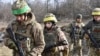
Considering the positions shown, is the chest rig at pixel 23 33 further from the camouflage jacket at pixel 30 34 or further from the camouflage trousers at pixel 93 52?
the camouflage trousers at pixel 93 52

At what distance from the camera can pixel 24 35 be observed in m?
8.53

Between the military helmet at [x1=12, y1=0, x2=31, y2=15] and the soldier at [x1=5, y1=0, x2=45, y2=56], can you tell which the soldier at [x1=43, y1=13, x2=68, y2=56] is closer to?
the soldier at [x1=5, y1=0, x2=45, y2=56]

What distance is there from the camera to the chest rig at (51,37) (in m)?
11.5

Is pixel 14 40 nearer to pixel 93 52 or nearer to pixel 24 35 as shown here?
pixel 24 35

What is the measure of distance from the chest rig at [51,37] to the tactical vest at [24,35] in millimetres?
2901

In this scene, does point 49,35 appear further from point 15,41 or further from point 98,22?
point 15,41

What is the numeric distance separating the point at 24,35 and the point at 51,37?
3101 millimetres

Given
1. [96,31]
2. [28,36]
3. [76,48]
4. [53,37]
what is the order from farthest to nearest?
[76,48] < [96,31] < [53,37] < [28,36]

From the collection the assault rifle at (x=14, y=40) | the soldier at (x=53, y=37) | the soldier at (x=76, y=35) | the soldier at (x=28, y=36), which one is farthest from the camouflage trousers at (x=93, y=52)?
the soldier at (x=76, y=35)

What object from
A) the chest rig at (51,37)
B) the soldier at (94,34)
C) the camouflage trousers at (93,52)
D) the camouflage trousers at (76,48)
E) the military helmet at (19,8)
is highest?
the military helmet at (19,8)

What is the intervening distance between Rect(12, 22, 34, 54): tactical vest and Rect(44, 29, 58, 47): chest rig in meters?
2.90

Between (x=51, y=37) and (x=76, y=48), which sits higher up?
(x=51, y=37)

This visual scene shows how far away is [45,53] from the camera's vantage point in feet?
37.6

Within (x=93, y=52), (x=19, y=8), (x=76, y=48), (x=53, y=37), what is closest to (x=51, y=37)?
(x=53, y=37)
